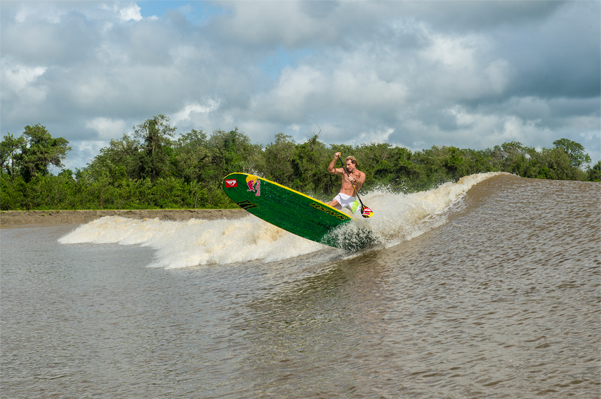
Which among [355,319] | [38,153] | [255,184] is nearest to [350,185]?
[255,184]

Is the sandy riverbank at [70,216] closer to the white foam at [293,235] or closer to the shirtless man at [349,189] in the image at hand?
the white foam at [293,235]

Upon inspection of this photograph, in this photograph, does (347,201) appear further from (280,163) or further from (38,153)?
(38,153)

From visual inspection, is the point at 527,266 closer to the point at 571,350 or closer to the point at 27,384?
the point at 571,350

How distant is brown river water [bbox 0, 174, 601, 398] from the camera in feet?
10.6

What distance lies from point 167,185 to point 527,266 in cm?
4367

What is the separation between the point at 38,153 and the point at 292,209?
5290 cm

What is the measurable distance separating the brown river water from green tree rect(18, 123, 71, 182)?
161 feet

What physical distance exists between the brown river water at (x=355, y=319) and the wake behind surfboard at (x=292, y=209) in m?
0.41

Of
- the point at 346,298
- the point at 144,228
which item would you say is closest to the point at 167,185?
the point at 144,228

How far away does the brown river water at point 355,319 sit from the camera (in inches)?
127

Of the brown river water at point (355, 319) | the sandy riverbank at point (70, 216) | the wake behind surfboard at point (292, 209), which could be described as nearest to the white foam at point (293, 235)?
the brown river water at point (355, 319)

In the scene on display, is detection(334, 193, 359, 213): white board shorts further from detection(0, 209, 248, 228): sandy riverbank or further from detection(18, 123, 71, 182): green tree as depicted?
detection(18, 123, 71, 182): green tree

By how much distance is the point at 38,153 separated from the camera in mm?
52688

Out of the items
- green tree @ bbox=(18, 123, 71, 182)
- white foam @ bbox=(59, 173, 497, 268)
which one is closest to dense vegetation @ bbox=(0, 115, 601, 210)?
green tree @ bbox=(18, 123, 71, 182)
